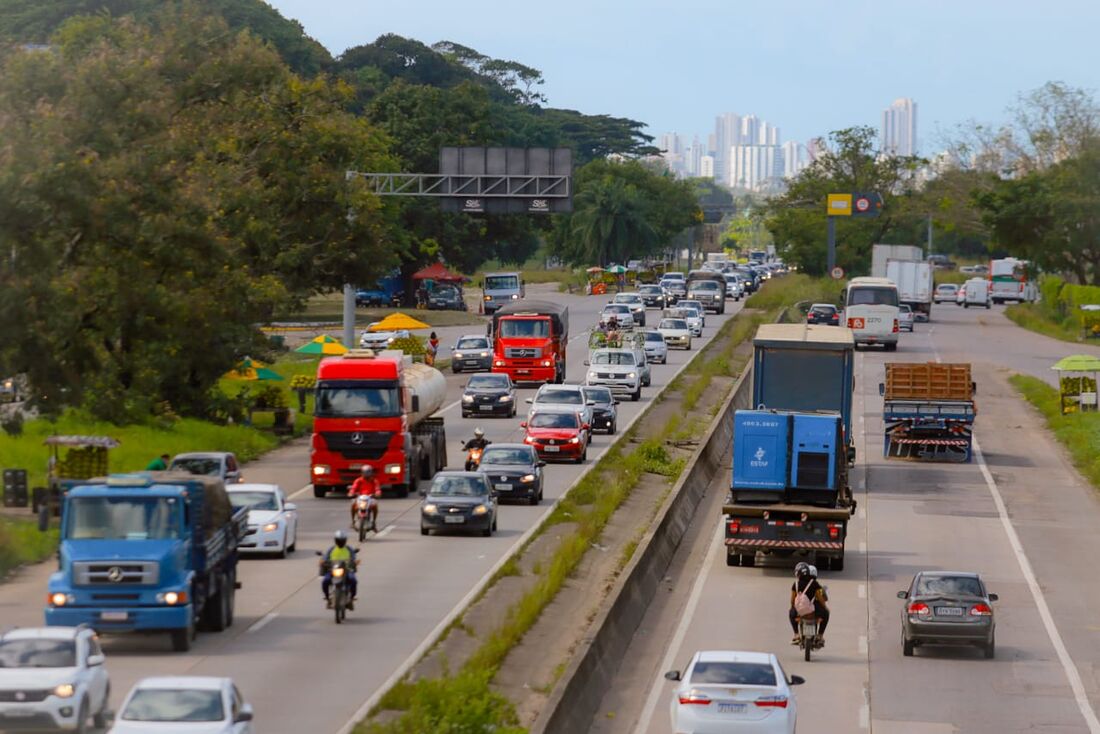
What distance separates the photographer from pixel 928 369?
167 ft

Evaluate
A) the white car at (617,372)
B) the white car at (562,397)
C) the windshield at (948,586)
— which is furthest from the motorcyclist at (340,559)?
the white car at (617,372)

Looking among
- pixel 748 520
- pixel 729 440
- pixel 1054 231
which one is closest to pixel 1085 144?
pixel 1054 231

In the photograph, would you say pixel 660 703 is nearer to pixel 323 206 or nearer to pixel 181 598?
pixel 181 598

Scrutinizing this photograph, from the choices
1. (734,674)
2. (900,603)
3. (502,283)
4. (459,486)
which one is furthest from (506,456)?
(502,283)

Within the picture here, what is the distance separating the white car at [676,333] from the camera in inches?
3516

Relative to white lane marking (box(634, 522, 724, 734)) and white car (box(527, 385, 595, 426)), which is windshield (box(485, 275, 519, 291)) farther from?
white lane marking (box(634, 522, 724, 734))

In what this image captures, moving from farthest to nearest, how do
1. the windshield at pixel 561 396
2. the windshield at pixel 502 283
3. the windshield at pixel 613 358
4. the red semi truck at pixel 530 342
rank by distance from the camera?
the windshield at pixel 502 283
the red semi truck at pixel 530 342
the windshield at pixel 613 358
the windshield at pixel 561 396

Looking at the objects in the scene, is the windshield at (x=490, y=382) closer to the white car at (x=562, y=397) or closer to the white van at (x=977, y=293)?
the white car at (x=562, y=397)

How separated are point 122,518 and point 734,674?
9.58 meters

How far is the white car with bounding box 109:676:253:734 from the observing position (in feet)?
56.0

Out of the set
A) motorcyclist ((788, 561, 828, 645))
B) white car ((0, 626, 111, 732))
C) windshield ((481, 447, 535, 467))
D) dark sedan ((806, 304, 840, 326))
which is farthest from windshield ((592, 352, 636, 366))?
white car ((0, 626, 111, 732))

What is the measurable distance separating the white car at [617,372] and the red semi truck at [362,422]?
23069 mm

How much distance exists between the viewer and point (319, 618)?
2838 centimetres

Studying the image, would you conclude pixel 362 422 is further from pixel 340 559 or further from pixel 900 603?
pixel 900 603
